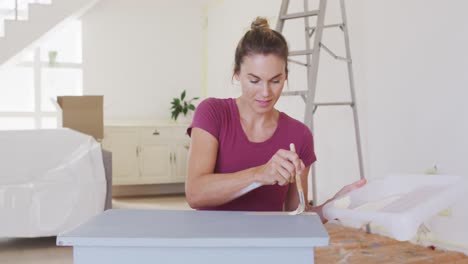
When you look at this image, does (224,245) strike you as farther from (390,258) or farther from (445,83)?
(445,83)

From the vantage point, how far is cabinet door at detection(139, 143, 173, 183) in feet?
17.8

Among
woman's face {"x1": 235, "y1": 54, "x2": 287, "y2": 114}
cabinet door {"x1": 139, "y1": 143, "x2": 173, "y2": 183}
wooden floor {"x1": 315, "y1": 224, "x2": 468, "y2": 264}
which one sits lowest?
wooden floor {"x1": 315, "y1": 224, "x2": 468, "y2": 264}

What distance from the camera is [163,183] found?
5664mm

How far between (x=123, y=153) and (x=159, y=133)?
1.38 ft

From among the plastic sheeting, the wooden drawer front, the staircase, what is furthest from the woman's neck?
the wooden drawer front

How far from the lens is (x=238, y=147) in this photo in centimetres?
154

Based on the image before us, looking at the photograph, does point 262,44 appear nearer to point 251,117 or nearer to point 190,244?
point 251,117

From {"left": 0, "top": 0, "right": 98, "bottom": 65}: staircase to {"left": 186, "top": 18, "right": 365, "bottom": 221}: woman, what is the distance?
12.3ft

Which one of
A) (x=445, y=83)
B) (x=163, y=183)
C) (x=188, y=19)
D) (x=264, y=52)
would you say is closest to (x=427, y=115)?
(x=445, y=83)

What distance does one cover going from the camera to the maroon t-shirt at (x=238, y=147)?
154cm

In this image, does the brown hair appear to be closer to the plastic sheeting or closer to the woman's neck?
the woman's neck

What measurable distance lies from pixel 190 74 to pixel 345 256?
3776 mm

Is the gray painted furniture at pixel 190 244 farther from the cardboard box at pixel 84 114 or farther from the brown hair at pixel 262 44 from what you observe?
the cardboard box at pixel 84 114

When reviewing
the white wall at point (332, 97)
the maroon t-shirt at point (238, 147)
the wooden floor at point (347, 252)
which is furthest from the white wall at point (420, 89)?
the maroon t-shirt at point (238, 147)
